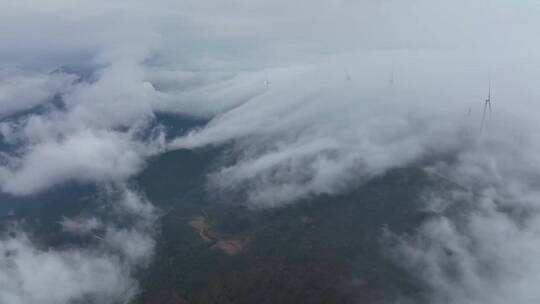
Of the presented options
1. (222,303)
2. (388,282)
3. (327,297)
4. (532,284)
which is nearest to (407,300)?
(388,282)

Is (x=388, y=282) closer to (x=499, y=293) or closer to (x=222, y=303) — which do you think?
(x=499, y=293)

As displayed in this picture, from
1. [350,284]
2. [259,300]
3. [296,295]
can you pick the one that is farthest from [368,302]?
[259,300]

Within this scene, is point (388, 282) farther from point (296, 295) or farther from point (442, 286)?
point (296, 295)

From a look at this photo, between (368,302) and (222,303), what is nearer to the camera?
(368,302)

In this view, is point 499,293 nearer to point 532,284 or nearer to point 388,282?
point 532,284

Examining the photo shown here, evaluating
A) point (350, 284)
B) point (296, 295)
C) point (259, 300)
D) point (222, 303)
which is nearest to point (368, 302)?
point (350, 284)

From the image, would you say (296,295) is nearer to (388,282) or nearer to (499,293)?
(388,282)

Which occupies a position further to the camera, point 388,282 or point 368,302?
point 388,282

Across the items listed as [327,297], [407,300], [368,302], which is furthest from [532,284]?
[327,297]
